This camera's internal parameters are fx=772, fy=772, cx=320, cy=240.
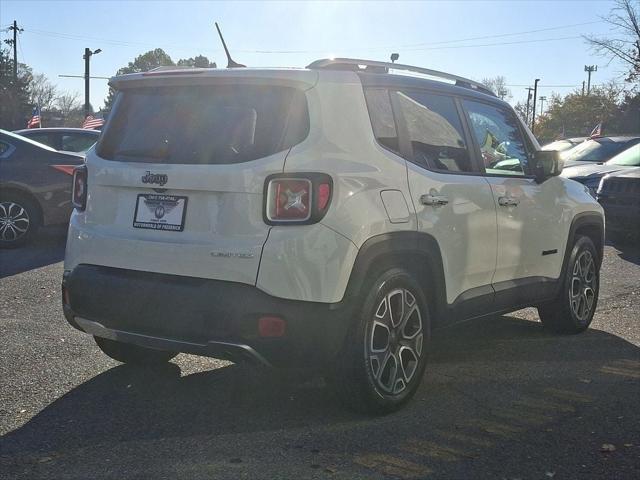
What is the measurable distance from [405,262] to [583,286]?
2638mm

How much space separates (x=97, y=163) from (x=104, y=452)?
1.60 m

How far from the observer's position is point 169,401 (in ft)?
14.1

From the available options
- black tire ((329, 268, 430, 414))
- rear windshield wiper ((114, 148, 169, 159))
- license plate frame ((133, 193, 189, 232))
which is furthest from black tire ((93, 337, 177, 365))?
black tire ((329, 268, 430, 414))

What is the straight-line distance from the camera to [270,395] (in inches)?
174

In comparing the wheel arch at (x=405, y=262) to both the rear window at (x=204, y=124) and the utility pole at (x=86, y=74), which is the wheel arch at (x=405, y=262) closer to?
the rear window at (x=204, y=124)

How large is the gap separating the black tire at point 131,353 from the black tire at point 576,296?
9.71 feet

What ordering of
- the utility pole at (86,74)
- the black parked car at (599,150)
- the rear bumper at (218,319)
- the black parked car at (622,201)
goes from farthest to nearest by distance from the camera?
the utility pole at (86,74) < the black parked car at (599,150) < the black parked car at (622,201) < the rear bumper at (218,319)

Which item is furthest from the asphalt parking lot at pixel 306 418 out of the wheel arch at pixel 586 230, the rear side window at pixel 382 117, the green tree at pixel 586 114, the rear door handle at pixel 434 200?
the green tree at pixel 586 114

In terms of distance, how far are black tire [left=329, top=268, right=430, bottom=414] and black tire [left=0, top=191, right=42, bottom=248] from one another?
692 centimetres

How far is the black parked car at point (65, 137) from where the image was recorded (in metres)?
11.3

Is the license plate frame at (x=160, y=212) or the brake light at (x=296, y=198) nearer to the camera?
the brake light at (x=296, y=198)

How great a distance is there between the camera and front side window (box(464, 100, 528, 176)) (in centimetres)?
506

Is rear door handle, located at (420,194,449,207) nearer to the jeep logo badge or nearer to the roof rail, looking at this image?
the roof rail

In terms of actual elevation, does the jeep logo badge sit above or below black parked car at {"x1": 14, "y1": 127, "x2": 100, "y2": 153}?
below
